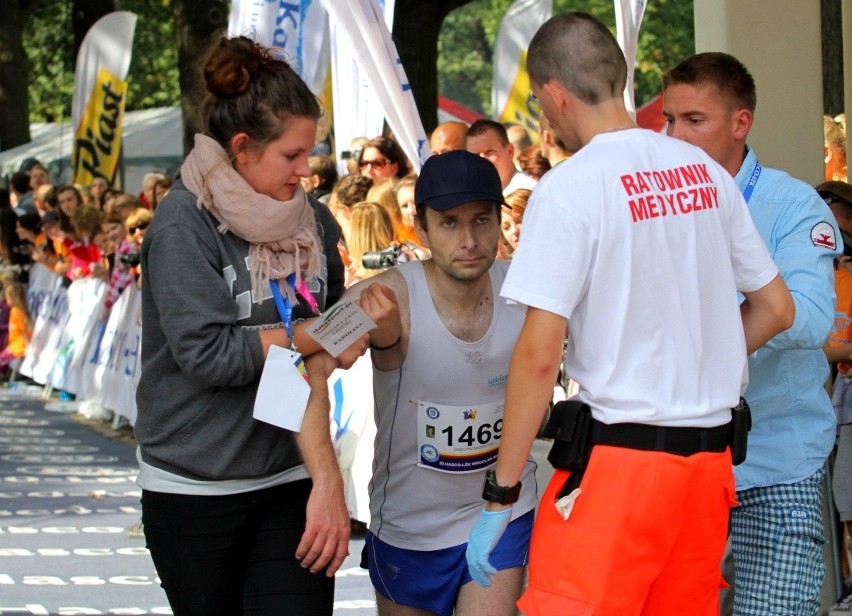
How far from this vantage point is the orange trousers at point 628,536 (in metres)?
3.27

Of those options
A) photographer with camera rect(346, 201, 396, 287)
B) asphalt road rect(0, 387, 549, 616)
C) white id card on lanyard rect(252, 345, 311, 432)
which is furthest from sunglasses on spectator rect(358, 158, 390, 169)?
white id card on lanyard rect(252, 345, 311, 432)

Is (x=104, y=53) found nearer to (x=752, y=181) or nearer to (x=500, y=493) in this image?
(x=752, y=181)

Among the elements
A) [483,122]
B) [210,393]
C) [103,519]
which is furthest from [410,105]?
[210,393]

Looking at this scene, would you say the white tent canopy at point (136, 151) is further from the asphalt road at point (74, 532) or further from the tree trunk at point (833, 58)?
the tree trunk at point (833, 58)

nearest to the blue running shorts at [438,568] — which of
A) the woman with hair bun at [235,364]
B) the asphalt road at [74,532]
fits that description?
the woman with hair bun at [235,364]

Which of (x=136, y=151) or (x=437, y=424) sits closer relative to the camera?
(x=437, y=424)

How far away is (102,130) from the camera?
1783cm

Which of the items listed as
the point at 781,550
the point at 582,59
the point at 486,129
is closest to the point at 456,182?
the point at 582,59

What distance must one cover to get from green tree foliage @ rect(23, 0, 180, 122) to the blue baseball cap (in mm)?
28163

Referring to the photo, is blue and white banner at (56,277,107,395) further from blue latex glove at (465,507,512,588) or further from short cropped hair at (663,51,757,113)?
blue latex glove at (465,507,512,588)

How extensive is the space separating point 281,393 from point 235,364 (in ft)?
0.46

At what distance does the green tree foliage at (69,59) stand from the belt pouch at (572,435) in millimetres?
28989

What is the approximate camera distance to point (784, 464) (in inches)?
164

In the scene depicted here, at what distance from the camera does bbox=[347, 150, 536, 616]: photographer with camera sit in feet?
12.9
